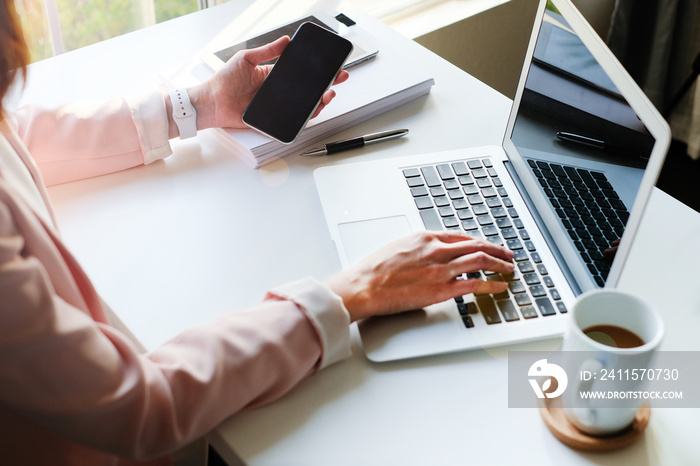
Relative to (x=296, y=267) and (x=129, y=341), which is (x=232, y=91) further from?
(x=129, y=341)

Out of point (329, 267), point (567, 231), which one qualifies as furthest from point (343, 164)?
point (567, 231)

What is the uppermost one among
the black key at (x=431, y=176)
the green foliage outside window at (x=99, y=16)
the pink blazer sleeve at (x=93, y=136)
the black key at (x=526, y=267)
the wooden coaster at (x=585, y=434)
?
the pink blazer sleeve at (x=93, y=136)

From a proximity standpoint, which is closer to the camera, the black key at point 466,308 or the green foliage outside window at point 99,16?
the black key at point 466,308

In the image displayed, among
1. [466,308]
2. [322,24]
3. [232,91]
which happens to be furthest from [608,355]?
[322,24]

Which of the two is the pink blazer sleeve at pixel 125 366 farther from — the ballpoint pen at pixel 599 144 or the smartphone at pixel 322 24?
the smartphone at pixel 322 24

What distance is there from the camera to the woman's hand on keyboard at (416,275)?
0.76 meters

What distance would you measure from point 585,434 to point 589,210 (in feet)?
0.84

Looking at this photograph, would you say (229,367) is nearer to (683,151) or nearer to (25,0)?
(25,0)

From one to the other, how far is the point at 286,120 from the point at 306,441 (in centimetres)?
53

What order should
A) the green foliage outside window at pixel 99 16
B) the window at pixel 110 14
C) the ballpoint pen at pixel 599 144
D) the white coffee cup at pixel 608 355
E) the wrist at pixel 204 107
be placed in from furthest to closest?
the green foliage outside window at pixel 99 16 → the window at pixel 110 14 → the wrist at pixel 204 107 → the ballpoint pen at pixel 599 144 → the white coffee cup at pixel 608 355

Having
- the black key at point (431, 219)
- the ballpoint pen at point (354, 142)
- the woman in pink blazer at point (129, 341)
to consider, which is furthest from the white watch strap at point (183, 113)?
the black key at point (431, 219)

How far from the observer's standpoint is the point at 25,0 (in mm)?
690

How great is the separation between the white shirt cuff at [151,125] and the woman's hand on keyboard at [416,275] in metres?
0.40

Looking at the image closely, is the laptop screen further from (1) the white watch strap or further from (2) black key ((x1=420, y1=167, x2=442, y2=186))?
(1) the white watch strap
